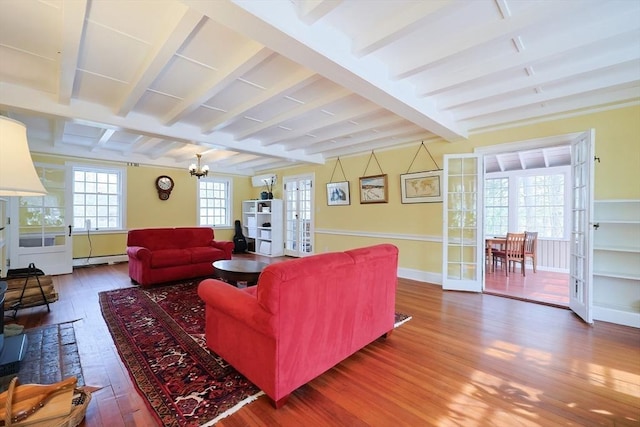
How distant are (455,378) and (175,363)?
82.8 inches

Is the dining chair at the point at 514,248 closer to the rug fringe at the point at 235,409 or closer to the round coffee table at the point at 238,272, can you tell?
the round coffee table at the point at 238,272

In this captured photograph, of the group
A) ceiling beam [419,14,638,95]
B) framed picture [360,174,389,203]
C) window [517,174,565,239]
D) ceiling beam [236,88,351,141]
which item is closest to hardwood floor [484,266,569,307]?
window [517,174,565,239]

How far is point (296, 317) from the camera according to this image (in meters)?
1.67

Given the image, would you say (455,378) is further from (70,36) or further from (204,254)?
(204,254)

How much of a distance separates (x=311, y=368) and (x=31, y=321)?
319 centimetres

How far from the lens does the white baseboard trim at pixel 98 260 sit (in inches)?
225

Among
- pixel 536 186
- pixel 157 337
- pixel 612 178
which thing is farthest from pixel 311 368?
pixel 536 186

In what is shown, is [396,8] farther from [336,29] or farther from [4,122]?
[4,122]

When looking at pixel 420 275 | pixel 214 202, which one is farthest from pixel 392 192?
pixel 214 202

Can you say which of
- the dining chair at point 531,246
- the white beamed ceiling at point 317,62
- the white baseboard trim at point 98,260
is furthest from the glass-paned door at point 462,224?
the white baseboard trim at point 98,260

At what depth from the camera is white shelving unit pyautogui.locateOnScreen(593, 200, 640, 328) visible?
297 cm

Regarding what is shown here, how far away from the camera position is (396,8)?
72.1 inches

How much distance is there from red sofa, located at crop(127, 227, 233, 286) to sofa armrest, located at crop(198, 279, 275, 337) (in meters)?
2.58

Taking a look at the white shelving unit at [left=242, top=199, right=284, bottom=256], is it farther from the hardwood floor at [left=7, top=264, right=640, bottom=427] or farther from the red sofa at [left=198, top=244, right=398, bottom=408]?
the red sofa at [left=198, top=244, right=398, bottom=408]
